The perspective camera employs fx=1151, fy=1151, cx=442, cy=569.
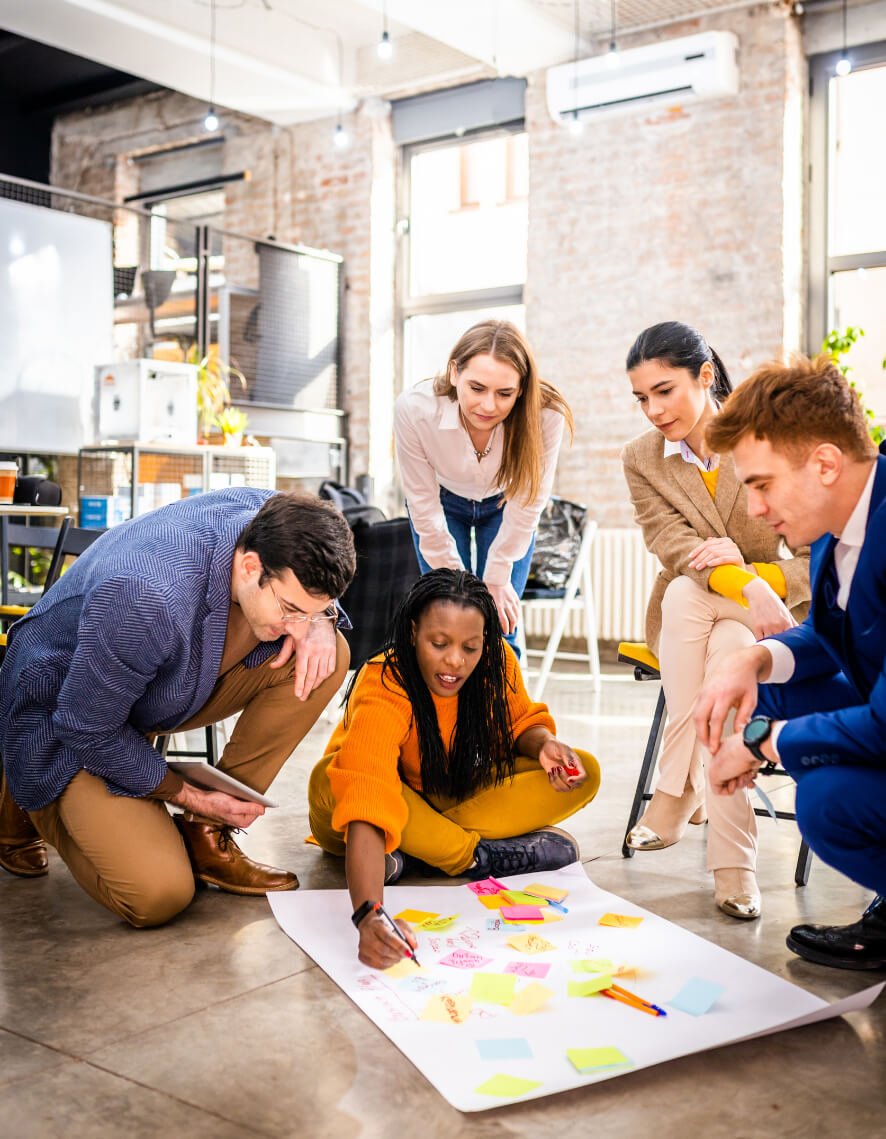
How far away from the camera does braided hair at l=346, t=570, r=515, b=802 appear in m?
2.26

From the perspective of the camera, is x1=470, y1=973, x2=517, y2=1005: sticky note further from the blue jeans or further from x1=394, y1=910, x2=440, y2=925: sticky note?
the blue jeans

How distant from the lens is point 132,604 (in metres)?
1.92

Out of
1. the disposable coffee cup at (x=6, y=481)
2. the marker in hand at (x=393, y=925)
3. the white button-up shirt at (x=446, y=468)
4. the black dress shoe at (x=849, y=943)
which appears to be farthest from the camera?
the disposable coffee cup at (x=6, y=481)

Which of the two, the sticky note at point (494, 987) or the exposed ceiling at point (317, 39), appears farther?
the exposed ceiling at point (317, 39)

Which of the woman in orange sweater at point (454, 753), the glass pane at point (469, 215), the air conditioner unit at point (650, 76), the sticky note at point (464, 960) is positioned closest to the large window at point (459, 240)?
the glass pane at point (469, 215)

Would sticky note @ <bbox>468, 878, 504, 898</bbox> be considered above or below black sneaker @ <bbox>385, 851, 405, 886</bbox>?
below

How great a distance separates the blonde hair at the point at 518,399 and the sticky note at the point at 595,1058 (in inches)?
60.8

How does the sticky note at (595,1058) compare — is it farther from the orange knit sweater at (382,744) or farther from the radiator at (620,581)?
the radiator at (620,581)

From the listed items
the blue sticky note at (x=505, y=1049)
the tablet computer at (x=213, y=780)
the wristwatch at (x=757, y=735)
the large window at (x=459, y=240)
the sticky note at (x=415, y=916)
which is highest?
the large window at (x=459, y=240)

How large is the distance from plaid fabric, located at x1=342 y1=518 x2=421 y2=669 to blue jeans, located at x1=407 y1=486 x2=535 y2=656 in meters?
0.94

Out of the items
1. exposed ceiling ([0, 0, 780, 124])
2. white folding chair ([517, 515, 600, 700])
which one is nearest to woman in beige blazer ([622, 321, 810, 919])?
white folding chair ([517, 515, 600, 700])

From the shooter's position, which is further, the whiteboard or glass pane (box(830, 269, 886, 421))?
the whiteboard

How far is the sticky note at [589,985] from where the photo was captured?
1707 millimetres

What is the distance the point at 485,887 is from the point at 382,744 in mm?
356
